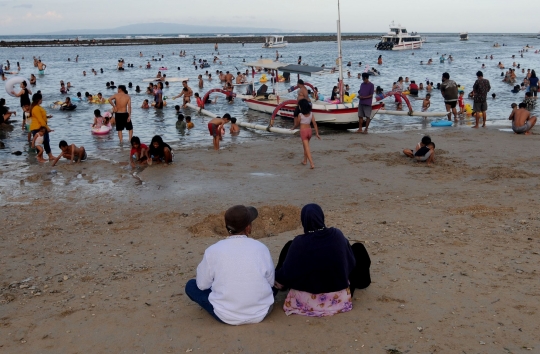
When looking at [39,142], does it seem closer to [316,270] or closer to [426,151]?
[426,151]

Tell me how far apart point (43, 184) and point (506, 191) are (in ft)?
27.6

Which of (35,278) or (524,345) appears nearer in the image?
(524,345)

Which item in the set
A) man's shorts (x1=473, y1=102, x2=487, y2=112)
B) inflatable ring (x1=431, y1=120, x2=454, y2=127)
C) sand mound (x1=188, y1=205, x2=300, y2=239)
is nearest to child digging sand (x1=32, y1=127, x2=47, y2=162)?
sand mound (x1=188, y1=205, x2=300, y2=239)

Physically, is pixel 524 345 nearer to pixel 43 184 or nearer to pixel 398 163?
pixel 398 163

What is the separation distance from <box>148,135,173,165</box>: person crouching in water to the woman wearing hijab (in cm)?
733

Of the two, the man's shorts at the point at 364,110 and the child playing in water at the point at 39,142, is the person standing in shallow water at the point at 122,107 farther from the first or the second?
the man's shorts at the point at 364,110

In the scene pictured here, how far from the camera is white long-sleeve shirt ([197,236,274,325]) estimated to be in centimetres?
427

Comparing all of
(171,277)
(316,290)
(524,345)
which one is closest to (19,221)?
(171,277)

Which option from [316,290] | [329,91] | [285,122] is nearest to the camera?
[316,290]

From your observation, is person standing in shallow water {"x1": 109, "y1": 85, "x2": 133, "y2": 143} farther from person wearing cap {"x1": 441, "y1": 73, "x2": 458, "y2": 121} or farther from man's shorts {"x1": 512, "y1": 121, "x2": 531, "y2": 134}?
man's shorts {"x1": 512, "y1": 121, "x2": 531, "y2": 134}

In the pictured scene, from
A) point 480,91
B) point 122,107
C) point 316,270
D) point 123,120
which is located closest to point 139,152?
point 122,107

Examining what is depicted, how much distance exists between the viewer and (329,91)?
29766 millimetres

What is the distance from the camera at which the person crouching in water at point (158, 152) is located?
1142 centimetres

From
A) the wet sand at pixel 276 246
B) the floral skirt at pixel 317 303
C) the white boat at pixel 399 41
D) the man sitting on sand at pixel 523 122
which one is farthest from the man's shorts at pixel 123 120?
the white boat at pixel 399 41
